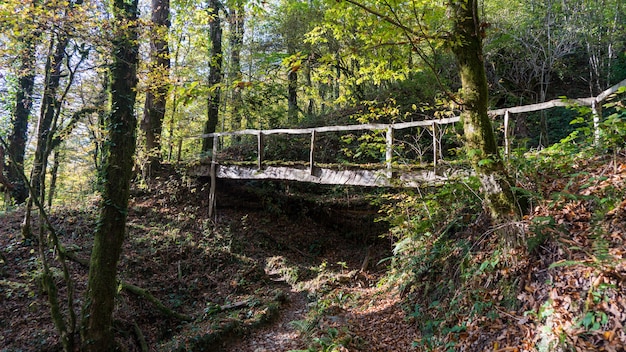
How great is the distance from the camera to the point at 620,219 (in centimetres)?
317

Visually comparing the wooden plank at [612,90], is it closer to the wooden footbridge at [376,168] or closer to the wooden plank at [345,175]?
the wooden footbridge at [376,168]

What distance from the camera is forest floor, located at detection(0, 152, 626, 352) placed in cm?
304

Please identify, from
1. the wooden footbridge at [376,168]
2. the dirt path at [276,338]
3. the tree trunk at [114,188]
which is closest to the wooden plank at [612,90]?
the wooden footbridge at [376,168]

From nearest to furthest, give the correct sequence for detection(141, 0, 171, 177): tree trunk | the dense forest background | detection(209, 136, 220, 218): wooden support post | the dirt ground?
the dense forest background, the dirt ground, detection(141, 0, 171, 177): tree trunk, detection(209, 136, 220, 218): wooden support post

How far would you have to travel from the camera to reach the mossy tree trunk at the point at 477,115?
4082mm

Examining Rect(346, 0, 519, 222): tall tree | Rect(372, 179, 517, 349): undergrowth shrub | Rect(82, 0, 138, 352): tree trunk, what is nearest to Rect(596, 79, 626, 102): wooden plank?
Rect(346, 0, 519, 222): tall tree

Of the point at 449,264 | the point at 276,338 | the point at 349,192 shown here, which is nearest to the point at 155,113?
the point at 349,192

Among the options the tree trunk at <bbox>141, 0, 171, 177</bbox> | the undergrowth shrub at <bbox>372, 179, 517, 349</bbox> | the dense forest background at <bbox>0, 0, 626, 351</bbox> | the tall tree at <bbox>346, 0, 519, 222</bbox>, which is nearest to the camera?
the dense forest background at <bbox>0, 0, 626, 351</bbox>

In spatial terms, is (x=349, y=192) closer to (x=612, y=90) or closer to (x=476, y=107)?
(x=476, y=107)

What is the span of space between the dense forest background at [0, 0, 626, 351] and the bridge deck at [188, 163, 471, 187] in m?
0.32

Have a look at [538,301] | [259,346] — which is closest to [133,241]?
[259,346]

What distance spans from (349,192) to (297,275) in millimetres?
3922

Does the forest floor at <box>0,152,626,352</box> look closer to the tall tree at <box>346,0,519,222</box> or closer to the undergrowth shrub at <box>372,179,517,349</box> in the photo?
the undergrowth shrub at <box>372,179,517,349</box>

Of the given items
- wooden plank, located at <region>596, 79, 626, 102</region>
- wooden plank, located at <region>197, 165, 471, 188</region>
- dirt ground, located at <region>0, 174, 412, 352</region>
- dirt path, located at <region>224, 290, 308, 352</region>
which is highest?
wooden plank, located at <region>596, 79, 626, 102</region>
